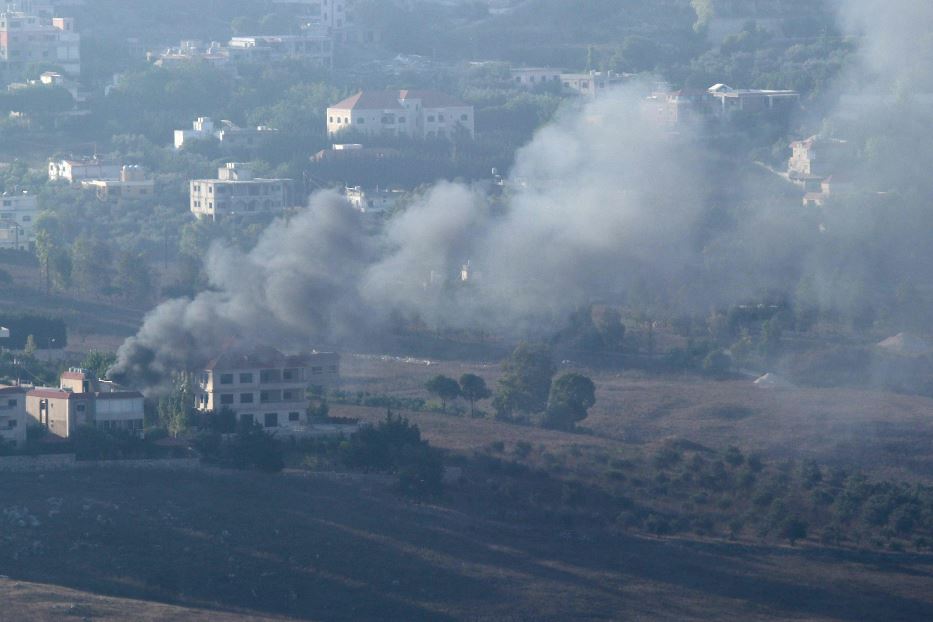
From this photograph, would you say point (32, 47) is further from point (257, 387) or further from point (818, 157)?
point (257, 387)

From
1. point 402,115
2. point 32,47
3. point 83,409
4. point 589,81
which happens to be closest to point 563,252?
point 83,409

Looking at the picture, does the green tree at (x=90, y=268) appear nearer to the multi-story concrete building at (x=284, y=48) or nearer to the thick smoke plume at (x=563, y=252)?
the thick smoke plume at (x=563, y=252)

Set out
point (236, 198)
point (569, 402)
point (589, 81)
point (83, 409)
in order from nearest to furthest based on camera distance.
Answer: point (83, 409) → point (569, 402) → point (236, 198) → point (589, 81)

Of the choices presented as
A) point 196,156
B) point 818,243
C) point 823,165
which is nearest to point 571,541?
point 818,243

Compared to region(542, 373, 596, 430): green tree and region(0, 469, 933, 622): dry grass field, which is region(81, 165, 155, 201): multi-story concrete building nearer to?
region(542, 373, 596, 430): green tree

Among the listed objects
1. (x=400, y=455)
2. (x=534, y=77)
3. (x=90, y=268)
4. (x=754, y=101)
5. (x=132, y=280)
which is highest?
(x=534, y=77)

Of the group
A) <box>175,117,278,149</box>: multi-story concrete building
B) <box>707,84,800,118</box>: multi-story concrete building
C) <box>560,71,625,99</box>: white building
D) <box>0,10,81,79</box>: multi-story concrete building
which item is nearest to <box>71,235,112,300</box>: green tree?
<box>175,117,278,149</box>: multi-story concrete building

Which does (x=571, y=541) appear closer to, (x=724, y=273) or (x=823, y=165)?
(x=724, y=273)
